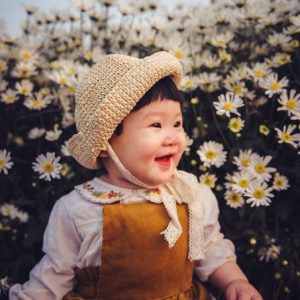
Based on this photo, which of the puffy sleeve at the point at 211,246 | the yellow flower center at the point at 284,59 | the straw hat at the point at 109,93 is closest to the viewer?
the straw hat at the point at 109,93

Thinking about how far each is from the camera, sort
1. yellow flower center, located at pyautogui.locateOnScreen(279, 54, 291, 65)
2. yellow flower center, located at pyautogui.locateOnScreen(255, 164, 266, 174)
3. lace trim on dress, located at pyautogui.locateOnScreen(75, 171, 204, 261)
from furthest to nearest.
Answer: yellow flower center, located at pyautogui.locateOnScreen(279, 54, 291, 65) < yellow flower center, located at pyautogui.locateOnScreen(255, 164, 266, 174) < lace trim on dress, located at pyautogui.locateOnScreen(75, 171, 204, 261)

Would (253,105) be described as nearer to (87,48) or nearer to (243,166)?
(243,166)

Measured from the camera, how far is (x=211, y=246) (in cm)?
140

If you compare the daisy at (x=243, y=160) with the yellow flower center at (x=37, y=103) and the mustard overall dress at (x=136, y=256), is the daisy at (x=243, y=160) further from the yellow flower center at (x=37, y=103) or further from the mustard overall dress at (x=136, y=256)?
the yellow flower center at (x=37, y=103)

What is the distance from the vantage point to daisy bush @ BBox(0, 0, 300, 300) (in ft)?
5.26

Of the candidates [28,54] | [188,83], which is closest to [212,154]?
[188,83]

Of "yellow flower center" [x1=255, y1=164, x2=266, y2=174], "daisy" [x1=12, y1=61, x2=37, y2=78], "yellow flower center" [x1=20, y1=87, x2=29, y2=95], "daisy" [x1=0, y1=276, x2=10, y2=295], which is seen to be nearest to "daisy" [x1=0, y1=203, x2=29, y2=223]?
"daisy" [x1=0, y1=276, x2=10, y2=295]

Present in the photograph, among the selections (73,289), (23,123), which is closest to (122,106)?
(73,289)

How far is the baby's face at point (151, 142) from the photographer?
1.17m

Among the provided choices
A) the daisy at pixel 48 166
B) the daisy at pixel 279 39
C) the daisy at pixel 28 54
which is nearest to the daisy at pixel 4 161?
the daisy at pixel 48 166

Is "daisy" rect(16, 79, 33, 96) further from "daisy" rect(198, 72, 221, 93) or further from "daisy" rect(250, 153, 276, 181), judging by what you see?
"daisy" rect(250, 153, 276, 181)

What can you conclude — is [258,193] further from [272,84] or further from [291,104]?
[272,84]

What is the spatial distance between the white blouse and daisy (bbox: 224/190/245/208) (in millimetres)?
300

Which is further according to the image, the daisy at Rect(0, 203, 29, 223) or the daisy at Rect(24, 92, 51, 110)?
the daisy at Rect(24, 92, 51, 110)
